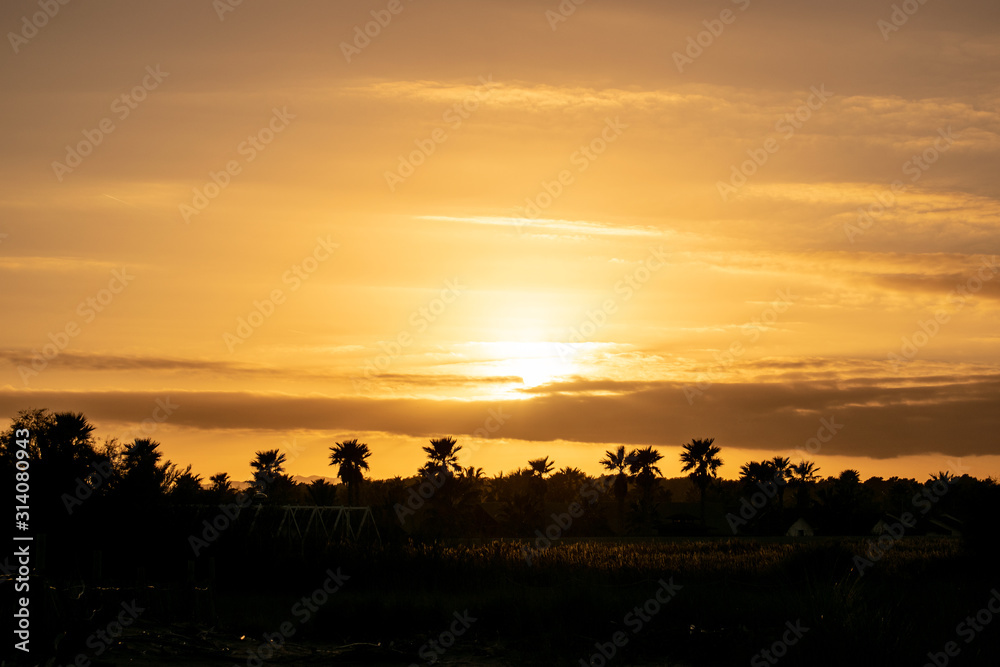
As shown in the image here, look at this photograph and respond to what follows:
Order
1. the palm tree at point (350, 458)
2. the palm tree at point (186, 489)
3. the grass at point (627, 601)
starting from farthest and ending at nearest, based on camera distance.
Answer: the palm tree at point (350, 458) < the palm tree at point (186, 489) < the grass at point (627, 601)

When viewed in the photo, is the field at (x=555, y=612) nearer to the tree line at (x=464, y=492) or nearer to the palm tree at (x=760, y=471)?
the tree line at (x=464, y=492)

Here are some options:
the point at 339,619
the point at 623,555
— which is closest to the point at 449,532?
the point at 623,555

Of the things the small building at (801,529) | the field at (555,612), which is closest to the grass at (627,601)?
the field at (555,612)

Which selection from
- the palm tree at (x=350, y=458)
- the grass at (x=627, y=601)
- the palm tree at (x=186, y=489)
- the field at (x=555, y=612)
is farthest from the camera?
the palm tree at (x=350, y=458)

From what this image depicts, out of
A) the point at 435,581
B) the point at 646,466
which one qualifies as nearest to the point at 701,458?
the point at 646,466

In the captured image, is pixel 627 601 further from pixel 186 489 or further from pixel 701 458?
pixel 701 458

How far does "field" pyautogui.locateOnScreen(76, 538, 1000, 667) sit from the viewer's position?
16797 mm

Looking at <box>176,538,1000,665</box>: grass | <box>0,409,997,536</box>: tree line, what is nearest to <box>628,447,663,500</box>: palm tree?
<box>0,409,997,536</box>: tree line

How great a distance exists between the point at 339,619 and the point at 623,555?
831 inches

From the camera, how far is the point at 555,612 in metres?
22.2

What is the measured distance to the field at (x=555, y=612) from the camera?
16797 mm

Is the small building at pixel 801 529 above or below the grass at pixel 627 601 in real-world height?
above

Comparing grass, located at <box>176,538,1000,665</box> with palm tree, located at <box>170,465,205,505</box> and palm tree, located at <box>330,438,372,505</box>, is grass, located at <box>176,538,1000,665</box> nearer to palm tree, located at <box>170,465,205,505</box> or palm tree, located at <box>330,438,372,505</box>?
palm tree, located at <box>170,465,205,505</box>

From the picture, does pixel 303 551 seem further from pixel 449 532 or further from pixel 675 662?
pixel 449 532
